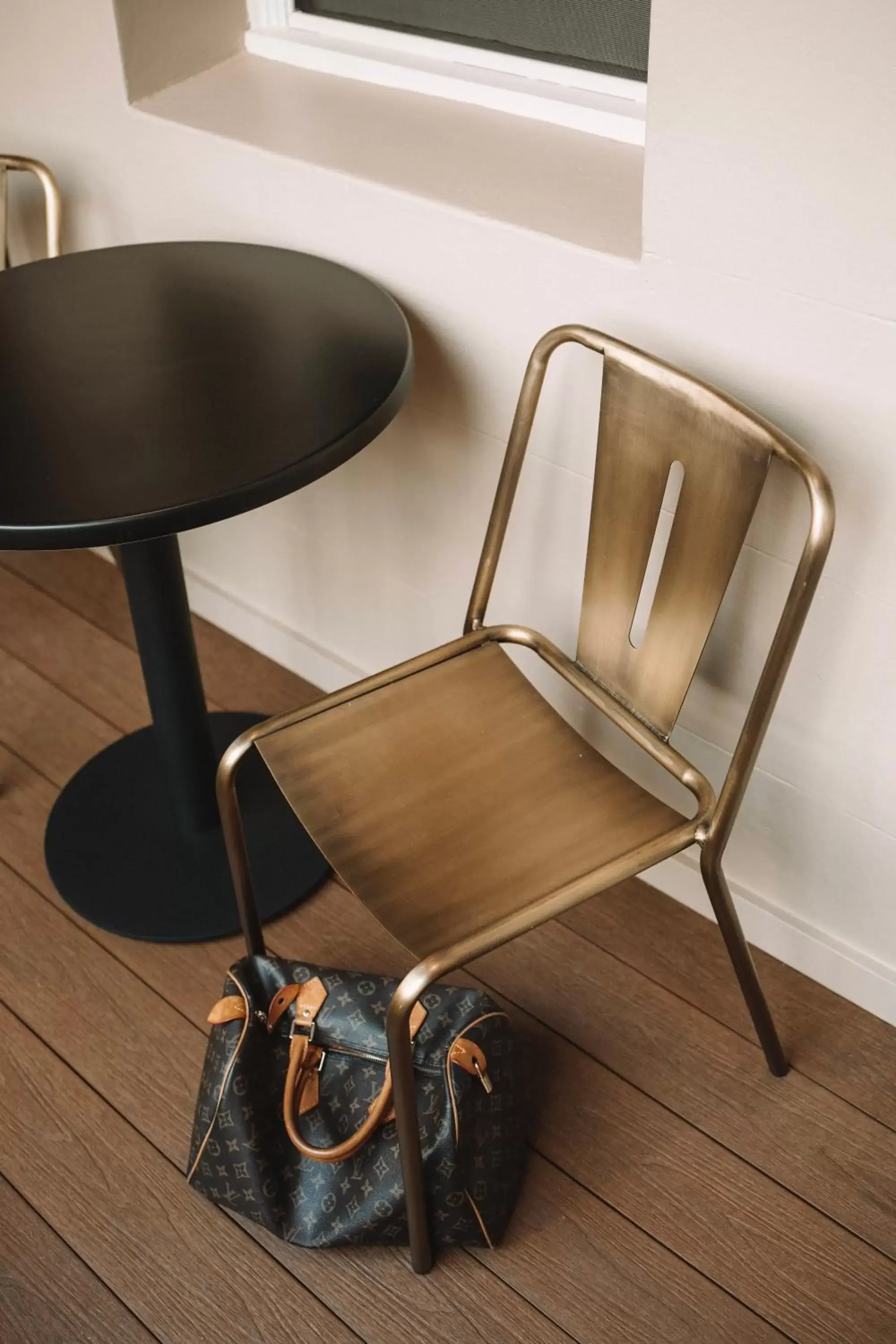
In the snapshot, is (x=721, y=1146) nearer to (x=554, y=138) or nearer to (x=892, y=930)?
(x=892, y=930)

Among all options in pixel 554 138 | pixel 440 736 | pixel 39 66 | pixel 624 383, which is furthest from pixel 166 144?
pixel 440 736

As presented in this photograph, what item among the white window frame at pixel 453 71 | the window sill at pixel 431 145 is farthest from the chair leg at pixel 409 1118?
the white window frame at pixel 453 71

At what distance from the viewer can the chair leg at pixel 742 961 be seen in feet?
4.33

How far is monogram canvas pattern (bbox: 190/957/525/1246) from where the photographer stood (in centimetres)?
136

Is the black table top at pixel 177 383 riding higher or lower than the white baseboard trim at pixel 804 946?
higher

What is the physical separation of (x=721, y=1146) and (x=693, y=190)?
1104 millimetres

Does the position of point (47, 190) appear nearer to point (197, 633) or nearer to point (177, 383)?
point (177, 383)

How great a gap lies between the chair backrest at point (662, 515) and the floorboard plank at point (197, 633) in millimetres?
767

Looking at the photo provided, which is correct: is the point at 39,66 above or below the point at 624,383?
above

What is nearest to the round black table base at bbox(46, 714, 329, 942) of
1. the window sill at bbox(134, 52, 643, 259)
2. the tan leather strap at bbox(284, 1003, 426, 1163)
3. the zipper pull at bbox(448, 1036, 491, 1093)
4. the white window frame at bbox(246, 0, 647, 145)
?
the tan leather strap at bbox(284, 1003, 426, 1163)

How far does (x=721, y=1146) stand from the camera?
150cm

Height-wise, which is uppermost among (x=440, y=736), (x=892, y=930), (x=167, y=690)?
(x=440, y=736)

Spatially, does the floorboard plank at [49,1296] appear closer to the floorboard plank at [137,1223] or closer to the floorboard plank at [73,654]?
the floorboard plank at [137,1223]

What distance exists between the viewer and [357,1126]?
1387 millimetres
